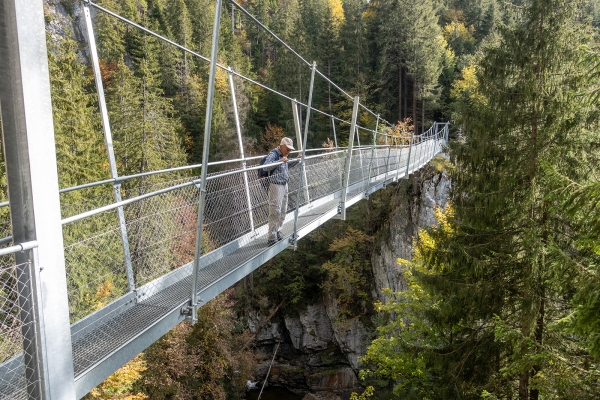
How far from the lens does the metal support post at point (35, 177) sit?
125 cm

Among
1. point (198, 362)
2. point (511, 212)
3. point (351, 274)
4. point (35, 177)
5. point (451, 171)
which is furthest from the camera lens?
point (351, 274)

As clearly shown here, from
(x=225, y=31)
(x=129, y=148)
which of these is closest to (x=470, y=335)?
(x=129, y=148)

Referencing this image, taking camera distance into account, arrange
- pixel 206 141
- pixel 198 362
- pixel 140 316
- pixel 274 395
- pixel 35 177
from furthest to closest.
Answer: pixel 274 395 < pixel 198 362 < pixel 140 316 < pixel 206 141 < pixel 35 177

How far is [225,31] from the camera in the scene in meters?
30.2

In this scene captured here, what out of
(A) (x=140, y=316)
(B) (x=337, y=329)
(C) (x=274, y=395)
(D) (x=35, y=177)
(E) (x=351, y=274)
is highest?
(D) (x=35, y=177)

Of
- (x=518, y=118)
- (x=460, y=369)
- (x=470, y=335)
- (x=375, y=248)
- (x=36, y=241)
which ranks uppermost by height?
(x=518, y=118)

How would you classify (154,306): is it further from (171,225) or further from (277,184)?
(277,184)

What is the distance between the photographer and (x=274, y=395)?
14.4 meters

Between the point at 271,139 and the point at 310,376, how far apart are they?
531 inches

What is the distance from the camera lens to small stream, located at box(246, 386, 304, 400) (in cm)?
1420

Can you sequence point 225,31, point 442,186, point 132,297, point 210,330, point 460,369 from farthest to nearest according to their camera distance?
1. point 225,31
2. point 442,186
3. point 210,330
4. point 460,369
5. point 132,297

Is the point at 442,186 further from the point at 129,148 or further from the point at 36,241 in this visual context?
the point at 36,241

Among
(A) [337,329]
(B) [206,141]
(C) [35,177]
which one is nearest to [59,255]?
(C) [35,177]

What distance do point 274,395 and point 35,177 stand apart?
14878 millimetres
